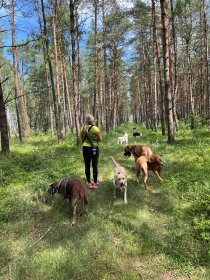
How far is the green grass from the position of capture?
4035 mm

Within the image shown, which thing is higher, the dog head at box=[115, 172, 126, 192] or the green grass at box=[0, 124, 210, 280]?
the dog head at box=[115, 172, 126, 192]

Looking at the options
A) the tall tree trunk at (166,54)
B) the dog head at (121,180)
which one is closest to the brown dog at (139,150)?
the dog head at (121,180)

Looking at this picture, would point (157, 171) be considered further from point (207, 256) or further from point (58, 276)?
point (58, 276)

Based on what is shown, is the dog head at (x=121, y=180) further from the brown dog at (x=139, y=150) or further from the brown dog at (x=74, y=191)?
the brown dog at (x=139, y=150)

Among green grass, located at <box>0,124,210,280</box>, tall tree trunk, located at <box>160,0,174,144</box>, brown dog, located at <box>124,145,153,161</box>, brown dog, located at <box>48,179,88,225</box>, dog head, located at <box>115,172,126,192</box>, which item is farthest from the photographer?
tall tree trunk, located at <box>160,0,174,144</box>

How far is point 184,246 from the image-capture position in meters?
4.59

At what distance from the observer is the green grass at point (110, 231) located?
4.04 m

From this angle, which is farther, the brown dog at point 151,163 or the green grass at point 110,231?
the brown dog at point 151,163

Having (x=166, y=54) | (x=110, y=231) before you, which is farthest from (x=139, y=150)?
(x=166, y=54)

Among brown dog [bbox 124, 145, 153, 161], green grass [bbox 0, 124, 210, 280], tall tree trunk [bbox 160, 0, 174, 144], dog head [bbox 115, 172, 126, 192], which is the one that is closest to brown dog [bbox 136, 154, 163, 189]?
green grass [bbox 0, 124, 210, 280]

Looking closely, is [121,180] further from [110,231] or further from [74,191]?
[110,231]

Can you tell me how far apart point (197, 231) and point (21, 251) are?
3.52 metres

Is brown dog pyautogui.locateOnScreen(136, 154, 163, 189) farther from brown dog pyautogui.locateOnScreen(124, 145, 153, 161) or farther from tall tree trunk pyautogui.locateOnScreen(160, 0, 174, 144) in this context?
tall tree trunk pyautogui.locateOnScreen(160, 0, 174, 144)

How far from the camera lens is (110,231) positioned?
504 cm
